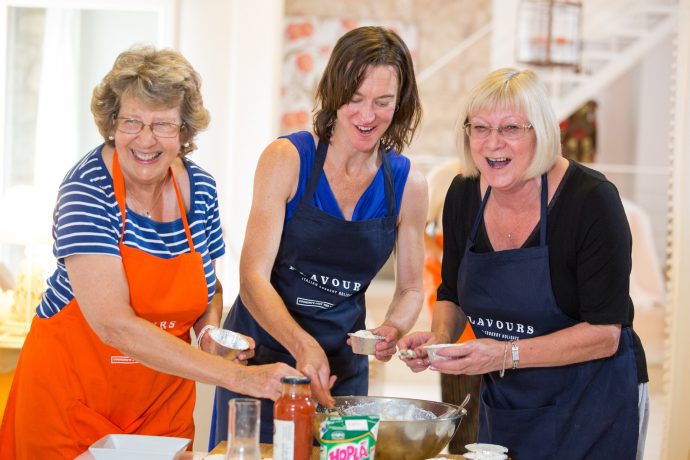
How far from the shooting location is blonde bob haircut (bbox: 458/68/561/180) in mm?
2287

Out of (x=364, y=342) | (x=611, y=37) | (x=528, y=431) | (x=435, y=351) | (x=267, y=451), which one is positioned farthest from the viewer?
(x=611, y=37)

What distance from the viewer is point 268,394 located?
78.6 inches

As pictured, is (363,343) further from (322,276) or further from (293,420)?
(293,420)

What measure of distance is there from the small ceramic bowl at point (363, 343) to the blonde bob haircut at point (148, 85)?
726 millimetres

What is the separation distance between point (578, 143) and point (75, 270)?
8342 millimetres

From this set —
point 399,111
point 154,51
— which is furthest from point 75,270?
point 399,111

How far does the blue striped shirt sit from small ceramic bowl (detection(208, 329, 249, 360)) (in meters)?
0.21

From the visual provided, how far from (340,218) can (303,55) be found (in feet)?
24.6

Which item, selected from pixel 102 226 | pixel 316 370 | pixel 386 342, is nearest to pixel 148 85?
pixel 102 226

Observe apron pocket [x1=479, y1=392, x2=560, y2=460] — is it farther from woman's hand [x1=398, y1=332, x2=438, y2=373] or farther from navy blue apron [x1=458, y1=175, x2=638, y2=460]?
woman's hand [x1=398, y1=332, x2=438, y2=373]

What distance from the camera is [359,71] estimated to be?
2.42 metres

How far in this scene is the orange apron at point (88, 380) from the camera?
226 centimetres

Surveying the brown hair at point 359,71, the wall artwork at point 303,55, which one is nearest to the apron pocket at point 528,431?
the brown hair at point 359,71

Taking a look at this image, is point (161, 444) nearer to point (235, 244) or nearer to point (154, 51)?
point (154, 51)
